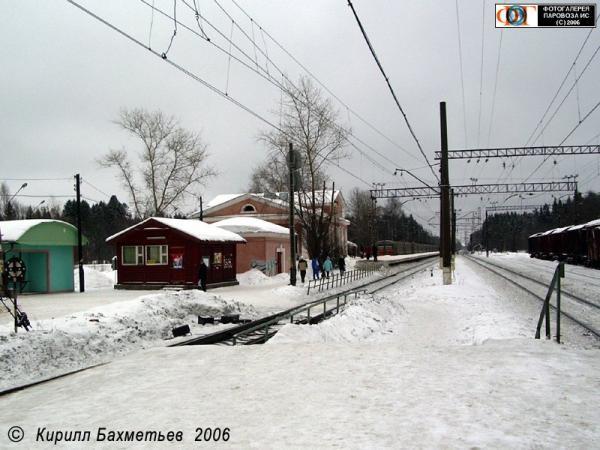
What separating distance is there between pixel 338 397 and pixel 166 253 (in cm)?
2398

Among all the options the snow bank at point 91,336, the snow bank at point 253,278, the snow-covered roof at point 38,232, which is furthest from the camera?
the snow bank at point 253,278

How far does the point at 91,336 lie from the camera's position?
37.4ft

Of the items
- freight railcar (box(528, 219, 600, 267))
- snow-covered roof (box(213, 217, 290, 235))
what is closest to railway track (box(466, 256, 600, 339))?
snow-covered roof (box(213, 217, 290, 235))

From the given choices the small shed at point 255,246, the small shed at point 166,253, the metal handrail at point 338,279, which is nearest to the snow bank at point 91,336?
the metal handrail at point 338,279

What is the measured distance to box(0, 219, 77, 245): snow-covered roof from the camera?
86.0 feet

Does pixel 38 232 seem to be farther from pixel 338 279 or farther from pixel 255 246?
pixel 338 279

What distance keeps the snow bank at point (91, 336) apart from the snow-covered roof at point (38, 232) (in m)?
13.2

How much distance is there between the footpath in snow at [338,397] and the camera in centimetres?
522

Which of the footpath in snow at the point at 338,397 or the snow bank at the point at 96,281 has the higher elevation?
the footpath in snow at the point at 338,397

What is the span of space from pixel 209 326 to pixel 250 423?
10204 millimetres

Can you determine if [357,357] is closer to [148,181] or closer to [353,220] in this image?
[148,181]

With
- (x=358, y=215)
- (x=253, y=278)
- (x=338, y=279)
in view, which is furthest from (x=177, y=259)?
(x=358, y=215)

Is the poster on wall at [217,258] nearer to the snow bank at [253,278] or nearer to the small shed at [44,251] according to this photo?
the snow bank at [253,278]

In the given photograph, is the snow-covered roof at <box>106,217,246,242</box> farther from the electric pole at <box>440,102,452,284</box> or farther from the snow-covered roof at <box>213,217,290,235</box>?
the electric pole at <box>440,102,452,284</box>
